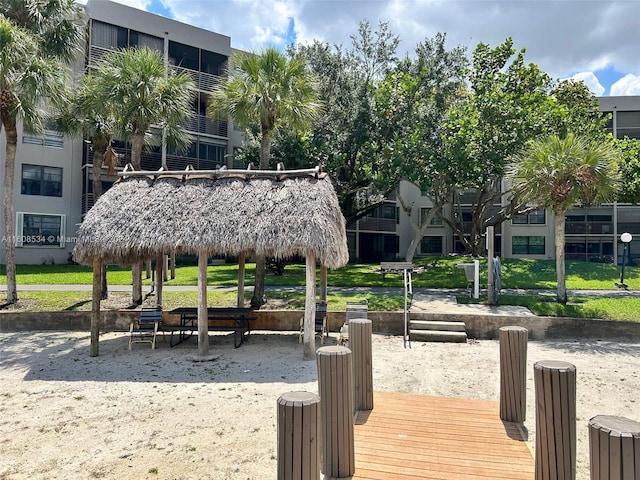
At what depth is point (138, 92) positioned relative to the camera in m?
13.1

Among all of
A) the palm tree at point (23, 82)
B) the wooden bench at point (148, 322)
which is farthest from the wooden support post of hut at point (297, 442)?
the palm tree at point (23, 82)

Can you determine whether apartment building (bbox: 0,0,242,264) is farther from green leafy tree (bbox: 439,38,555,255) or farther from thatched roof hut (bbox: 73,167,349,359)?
thatched roof hut (bbox: 73,167,349,359)

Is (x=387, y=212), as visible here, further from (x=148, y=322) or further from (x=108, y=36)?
(x=148, y=322)

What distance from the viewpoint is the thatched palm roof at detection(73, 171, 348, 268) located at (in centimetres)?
940

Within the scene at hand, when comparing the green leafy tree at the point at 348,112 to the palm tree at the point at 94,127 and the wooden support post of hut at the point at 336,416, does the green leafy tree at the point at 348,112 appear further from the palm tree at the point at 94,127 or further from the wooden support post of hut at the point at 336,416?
the wooden support post of hut at the point at 336,416

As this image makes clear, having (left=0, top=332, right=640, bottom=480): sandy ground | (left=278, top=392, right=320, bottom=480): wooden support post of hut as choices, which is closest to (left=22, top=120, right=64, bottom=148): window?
(left=0, top=332, right=640, bottom=480): sandy ground

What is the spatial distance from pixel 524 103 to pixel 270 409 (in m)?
17.6

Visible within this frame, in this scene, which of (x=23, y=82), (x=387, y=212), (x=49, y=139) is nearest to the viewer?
(x=23, y=82)

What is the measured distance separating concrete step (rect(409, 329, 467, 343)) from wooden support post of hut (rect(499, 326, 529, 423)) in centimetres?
571

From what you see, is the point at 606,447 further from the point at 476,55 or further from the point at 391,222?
the point at 391,222

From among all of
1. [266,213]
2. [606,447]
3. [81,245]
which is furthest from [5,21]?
[606,447]

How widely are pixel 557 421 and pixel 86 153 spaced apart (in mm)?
29027

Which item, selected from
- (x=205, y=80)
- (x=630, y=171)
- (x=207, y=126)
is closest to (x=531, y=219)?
(x=630, y=171)

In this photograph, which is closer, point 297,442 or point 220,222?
point 297,442
